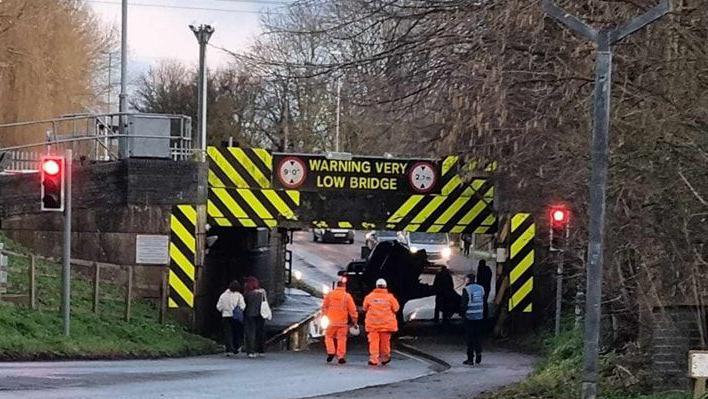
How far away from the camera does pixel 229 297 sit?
880 inches

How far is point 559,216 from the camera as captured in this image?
59.9 feet

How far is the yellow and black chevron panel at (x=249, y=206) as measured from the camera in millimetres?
23953

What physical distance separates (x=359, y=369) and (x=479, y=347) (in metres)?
2.48

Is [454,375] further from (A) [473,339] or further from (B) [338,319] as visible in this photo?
(B) [338,319]

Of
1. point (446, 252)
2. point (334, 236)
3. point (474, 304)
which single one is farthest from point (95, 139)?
point (334, 236)

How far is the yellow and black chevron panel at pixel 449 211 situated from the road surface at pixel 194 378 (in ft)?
14.6

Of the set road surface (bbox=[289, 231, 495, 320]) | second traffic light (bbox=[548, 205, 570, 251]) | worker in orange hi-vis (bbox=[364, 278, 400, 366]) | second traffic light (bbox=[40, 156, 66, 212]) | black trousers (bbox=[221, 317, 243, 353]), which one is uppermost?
second traffic light (bbox=[40, 156, 66, 212])

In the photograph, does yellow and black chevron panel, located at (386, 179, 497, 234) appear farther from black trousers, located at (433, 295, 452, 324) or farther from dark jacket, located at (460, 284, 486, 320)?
dark jacket, located at (460, 284, 486, 320)

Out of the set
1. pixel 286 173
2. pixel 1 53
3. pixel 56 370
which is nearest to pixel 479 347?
pixel 286 173

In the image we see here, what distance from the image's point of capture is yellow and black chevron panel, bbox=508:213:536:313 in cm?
2453

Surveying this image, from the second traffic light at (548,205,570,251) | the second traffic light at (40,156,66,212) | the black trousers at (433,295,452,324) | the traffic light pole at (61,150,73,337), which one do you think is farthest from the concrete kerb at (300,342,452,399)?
the second traffic light at (40,156,66,212)

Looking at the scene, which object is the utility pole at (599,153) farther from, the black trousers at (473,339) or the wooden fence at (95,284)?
the wooden fence at (95,284)

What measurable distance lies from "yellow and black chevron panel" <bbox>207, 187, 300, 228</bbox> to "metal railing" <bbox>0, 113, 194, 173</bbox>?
1237 millimetres

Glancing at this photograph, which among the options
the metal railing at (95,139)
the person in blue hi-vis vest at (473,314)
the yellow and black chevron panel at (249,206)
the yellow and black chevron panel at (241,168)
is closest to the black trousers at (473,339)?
the person in blue hi-vis vest at (473,314)
